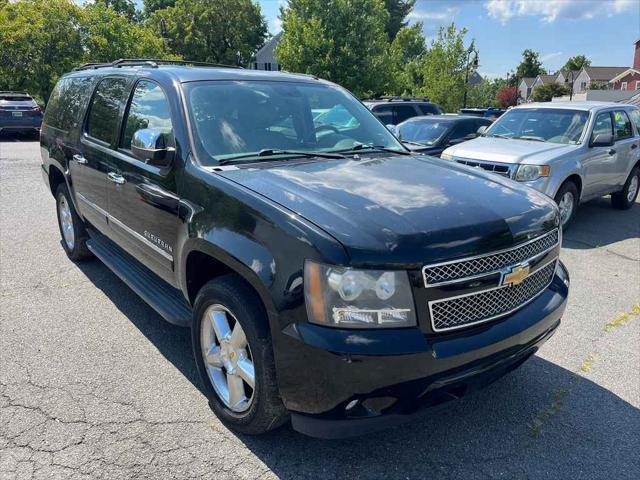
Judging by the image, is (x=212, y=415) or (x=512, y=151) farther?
(x=512, y=151)

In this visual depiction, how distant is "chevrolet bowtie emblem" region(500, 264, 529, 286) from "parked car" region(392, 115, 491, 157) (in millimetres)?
7237

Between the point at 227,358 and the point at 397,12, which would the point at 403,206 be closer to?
the point at 227,358

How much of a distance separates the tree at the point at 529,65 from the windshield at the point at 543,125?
9713 centimetres

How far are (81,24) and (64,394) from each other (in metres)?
30.4

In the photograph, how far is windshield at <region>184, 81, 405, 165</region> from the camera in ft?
10.7

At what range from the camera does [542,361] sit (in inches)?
146

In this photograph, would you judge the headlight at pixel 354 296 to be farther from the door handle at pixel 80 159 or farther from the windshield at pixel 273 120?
the door handle at pixel 80 159

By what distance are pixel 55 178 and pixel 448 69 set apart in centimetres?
2631

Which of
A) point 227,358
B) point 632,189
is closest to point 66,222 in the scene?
point 227,358

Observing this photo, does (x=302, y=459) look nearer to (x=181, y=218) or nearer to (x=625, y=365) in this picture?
(x=181, y=218)

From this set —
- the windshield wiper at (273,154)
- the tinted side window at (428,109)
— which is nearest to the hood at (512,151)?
the windshield wiper at (273,154)

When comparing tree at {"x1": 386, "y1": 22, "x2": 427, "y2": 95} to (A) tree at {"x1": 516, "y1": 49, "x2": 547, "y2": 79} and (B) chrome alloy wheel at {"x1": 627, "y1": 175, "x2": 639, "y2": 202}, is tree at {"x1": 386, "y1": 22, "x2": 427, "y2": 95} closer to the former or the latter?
(B) chrome alloy wheel at {"x1": 627, "y1": 175, "x2": 639, "y2": 202}

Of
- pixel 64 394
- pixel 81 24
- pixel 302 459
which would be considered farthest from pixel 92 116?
pixel 81 24

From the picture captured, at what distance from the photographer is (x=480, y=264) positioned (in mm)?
2428
